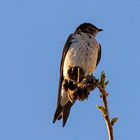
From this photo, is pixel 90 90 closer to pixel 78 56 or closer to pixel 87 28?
pixel 78 56

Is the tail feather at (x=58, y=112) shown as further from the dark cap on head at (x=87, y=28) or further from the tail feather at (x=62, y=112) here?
the dark cap on head at (x=87, y=28)

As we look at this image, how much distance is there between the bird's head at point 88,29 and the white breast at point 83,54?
878mm

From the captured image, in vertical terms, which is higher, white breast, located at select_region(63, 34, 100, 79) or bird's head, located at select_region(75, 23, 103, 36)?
bird's head, located at select_region(75, 23, 103, 36)

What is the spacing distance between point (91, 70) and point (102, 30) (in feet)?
6.19

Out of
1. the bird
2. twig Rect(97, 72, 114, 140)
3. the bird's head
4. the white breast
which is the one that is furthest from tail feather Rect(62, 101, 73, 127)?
twig Rect(97, 72, 114, 140)

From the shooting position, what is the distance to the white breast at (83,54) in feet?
26.8

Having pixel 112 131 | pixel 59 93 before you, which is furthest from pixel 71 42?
pixel 112 131

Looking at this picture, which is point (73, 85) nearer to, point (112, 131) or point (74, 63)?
point (112, 131)

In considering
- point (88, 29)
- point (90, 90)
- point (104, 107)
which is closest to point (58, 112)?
point (88, 29)

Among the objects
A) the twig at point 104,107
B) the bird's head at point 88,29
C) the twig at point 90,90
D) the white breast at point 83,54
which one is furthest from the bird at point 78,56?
the twig at point 104,107

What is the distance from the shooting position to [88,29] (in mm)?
9805

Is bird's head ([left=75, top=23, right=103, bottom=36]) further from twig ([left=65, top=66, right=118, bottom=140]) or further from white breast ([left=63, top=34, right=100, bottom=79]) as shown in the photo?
twig ([left=65, top=66, right=118, bottom=140])

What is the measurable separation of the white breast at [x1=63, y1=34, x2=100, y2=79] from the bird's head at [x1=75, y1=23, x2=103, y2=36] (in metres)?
0.88

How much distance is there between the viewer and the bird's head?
9.68 m
